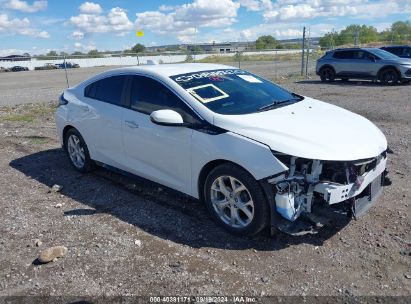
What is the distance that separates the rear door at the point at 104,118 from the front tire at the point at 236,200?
5.15ft

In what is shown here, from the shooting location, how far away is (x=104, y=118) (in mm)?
5168

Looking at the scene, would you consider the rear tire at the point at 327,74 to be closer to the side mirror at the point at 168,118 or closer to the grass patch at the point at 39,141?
the grass patch at the point at 39,141

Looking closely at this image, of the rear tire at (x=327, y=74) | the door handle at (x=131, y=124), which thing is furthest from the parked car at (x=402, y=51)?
the door handle at (x=131, y=124)

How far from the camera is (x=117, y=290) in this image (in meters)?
3.23

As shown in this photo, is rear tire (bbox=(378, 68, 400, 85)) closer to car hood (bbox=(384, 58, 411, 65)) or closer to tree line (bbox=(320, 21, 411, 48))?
car hood (bbox=(384, 58, 411, 65))

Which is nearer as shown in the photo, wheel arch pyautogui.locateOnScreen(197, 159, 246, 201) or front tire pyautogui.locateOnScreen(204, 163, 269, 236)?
front tire pyautogui.locateOnScreen(204, 163, 269, 236)

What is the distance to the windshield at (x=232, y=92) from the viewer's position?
4199mm

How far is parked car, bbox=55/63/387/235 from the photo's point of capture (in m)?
3.49

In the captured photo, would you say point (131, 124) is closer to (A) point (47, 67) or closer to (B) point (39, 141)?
(B) point (39, 141)

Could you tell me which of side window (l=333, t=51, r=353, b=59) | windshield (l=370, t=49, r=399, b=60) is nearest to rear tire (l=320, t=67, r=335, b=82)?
side window (l=333, t=51, r=353, b=59)

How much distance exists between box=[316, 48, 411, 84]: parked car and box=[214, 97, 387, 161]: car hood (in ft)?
44.1

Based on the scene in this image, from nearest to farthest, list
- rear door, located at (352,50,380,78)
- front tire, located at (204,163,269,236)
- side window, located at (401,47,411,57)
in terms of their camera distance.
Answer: front tire, located at (204,163,269,236)
rear door, located at (352,50,380,78)
side window, located at (401,47,411,57)

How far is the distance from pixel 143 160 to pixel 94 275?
1.61 m

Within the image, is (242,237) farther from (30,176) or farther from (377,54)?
(377,54)
